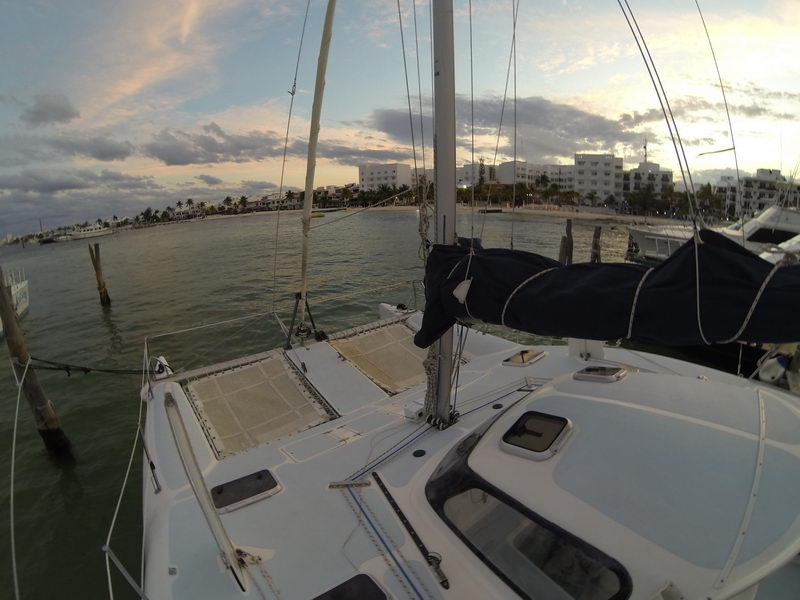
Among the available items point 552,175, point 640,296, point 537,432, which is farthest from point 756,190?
point 552,175

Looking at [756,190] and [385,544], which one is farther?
[756,190]

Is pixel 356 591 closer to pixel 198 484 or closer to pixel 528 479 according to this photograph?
pixel 198 484

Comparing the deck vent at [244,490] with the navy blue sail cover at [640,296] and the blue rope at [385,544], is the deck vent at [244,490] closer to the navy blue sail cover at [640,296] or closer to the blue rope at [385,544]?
the blue rope at [385,544]

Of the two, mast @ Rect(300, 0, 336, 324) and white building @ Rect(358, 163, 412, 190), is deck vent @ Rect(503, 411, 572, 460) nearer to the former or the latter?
mast @ Rect(300, 0, 336, 324)

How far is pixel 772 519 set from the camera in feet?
7.13

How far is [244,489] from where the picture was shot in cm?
369

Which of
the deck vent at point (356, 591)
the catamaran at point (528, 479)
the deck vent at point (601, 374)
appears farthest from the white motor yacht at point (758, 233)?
the deck vent at point (356, 591)

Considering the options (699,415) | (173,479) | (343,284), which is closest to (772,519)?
(699,415)

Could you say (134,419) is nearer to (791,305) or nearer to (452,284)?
(452,284)

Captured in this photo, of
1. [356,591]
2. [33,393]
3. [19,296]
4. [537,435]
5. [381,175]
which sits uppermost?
[381,175]

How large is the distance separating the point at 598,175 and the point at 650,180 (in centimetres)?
1913

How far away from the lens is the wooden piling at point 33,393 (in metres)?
7.21

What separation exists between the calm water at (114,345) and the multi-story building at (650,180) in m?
35.2

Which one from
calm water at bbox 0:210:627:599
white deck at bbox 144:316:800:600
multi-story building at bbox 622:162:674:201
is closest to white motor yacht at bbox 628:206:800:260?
calm water at bbox 0:210:627:599
